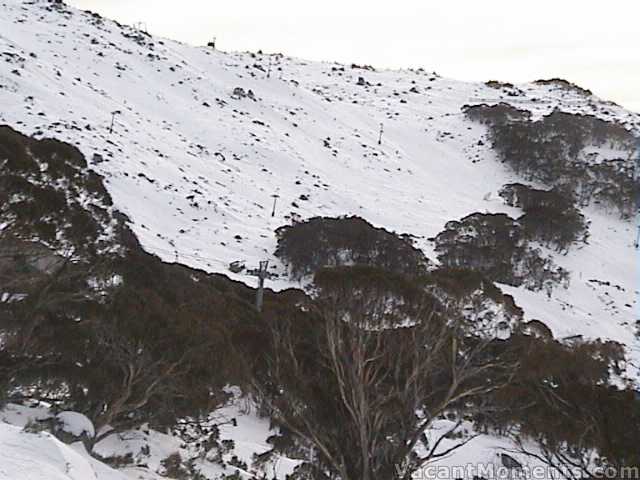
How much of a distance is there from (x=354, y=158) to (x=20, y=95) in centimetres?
3253

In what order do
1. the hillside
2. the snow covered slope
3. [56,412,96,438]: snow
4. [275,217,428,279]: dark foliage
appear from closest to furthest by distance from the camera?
[56,412,96,438]: snow < [275,217,428,279]: dark foliage < the hillside < the snow covered slope

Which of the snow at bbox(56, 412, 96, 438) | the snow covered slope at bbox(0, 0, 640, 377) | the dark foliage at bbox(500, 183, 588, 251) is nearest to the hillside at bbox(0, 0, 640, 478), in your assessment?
the snow covered slope at bbox(0, 0, 640, 377)

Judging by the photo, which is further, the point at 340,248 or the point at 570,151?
the point at 570,151

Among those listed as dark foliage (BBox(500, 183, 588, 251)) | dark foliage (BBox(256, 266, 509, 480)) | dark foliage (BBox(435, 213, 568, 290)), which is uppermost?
dark foliage (BBox(256, 266, 509, 480))

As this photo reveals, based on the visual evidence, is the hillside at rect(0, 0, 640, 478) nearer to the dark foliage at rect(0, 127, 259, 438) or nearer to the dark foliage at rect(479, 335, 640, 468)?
the dark foliage at rect(479, 335, 640, 468)

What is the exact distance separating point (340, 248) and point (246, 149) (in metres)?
22.3

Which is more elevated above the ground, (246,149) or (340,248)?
(246,149)

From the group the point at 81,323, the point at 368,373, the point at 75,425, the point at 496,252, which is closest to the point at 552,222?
the point at 496,252

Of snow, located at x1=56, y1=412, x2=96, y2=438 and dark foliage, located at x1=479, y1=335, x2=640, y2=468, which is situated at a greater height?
dark foliage, located at x1=479, y1=335, x2=640, y2=468

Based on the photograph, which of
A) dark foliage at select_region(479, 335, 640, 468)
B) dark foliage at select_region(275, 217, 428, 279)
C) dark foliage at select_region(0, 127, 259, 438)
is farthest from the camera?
dark foliage at select_region(275, 217, 428, 279)

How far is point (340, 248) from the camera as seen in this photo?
4028 cm

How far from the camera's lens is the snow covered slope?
4266 centimetres

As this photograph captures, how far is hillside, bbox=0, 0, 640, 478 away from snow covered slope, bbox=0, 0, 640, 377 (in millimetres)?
187

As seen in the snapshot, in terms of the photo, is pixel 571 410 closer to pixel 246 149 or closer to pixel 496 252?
pixel 496 252
